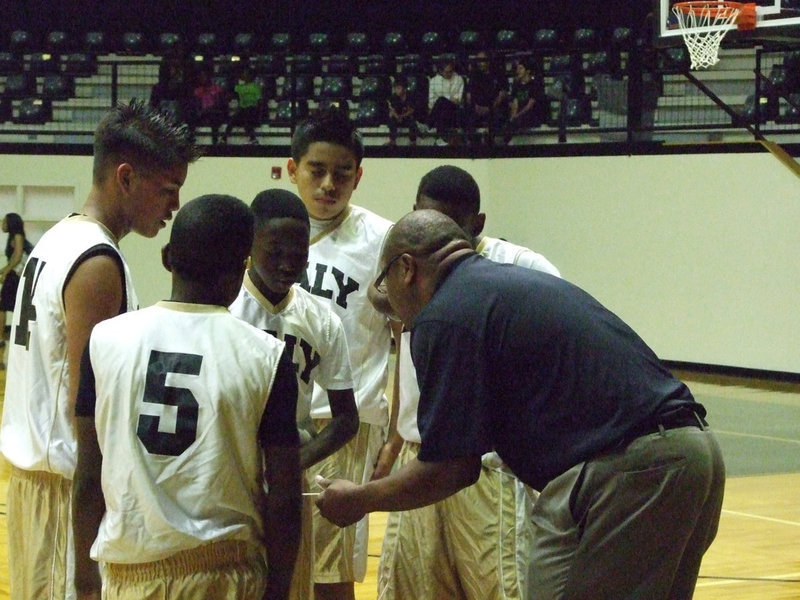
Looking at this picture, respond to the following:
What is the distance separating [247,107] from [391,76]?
91.5 inches

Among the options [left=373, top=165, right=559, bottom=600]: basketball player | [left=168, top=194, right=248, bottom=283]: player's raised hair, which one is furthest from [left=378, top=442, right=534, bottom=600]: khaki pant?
[left=168, top=194, right=248, bottom=283]: player's raised hair

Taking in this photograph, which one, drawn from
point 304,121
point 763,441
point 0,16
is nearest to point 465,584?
point 304,121

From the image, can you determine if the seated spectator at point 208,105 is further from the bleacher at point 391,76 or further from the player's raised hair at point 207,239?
the player's raised hair at point 207,239

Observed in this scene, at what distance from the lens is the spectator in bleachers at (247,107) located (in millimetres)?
19406

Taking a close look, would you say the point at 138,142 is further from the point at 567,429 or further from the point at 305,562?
the point at 567,429

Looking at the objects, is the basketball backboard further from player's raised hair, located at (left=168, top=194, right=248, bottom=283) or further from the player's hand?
player's raised hair, located at (left=168, top=194, right=248, bottom=283)

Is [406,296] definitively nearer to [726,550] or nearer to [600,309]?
[600,309]

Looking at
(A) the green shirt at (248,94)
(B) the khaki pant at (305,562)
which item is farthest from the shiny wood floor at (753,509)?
(A) the green shirt at (248,94)

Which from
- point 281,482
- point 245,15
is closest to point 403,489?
point 281,482

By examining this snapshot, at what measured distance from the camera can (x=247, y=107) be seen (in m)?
19.4

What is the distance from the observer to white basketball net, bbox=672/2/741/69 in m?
11.2

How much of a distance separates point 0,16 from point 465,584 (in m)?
21.3

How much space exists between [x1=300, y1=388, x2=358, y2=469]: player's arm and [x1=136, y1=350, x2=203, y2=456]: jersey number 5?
85 centimetres

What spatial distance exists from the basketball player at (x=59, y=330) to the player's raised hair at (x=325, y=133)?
4.32 feet
